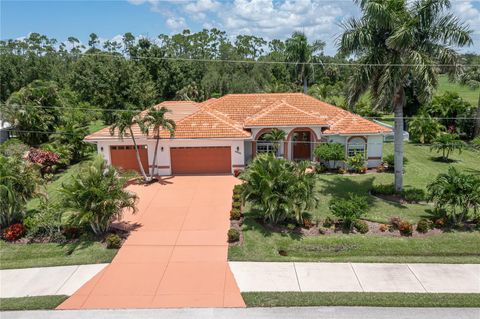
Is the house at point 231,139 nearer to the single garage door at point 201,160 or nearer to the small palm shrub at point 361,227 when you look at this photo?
the single garage door at point 201,160

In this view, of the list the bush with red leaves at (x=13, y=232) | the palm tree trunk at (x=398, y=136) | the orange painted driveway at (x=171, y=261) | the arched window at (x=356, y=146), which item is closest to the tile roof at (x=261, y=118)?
the arched window at (x=356, y=146)

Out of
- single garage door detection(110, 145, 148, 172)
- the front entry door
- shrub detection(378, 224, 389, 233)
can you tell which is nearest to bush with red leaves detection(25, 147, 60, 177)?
single garage door detection(110, 145, 148, 172)

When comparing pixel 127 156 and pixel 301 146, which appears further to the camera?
pixel 301 146

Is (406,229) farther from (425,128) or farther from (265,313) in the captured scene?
(425,128)

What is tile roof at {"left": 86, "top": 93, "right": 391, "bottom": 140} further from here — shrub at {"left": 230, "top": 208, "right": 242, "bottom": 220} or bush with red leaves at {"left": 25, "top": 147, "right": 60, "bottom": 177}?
shrub at {"left": 230, "top": 208, "right": 242, "bottom": 220}

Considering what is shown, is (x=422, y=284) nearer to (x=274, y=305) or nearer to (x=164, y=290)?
(x=274, y=305)

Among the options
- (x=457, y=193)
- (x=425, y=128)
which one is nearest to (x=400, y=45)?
(x=457, y=193)
